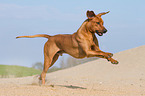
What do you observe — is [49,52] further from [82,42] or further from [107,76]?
[107,76]

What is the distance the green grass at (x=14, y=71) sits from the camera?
1770cm

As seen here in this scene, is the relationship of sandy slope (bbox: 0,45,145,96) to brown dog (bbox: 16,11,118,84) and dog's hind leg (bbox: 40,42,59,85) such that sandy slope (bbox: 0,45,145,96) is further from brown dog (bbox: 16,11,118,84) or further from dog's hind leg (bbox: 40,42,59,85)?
brown dog (bbox: 16,11,118,84)

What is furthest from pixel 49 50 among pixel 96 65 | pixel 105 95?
pixel 96 65

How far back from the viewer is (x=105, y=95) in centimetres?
721

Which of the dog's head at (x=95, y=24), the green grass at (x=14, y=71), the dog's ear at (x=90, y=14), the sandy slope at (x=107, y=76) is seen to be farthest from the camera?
the green grass at (x=14, y=71)

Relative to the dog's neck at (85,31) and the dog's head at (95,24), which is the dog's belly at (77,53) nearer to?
the dog's neck at (85,31)

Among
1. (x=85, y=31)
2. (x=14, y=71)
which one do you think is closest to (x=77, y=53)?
(x=85, y=31)

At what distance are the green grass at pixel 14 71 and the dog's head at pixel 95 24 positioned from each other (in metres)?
11.9

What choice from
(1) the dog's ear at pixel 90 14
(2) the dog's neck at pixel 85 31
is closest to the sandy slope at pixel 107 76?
(2) the dog's neck at pixel 85 31

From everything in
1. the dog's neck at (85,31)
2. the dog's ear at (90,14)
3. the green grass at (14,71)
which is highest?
the dog's ear at (90,14)

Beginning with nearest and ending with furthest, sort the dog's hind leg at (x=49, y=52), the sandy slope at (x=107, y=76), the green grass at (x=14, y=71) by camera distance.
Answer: the dog's hind leg at (x=49, y=52), the sandy slope at (x=107, y=76), the green grass at (x=14, y=71)

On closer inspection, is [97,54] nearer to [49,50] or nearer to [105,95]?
[105,95]

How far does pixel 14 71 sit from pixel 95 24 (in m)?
13.0

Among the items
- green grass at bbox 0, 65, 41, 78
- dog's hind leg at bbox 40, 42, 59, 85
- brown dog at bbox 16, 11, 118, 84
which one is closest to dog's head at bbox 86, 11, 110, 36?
brown dog at bbox 16, 11, 118, 84
